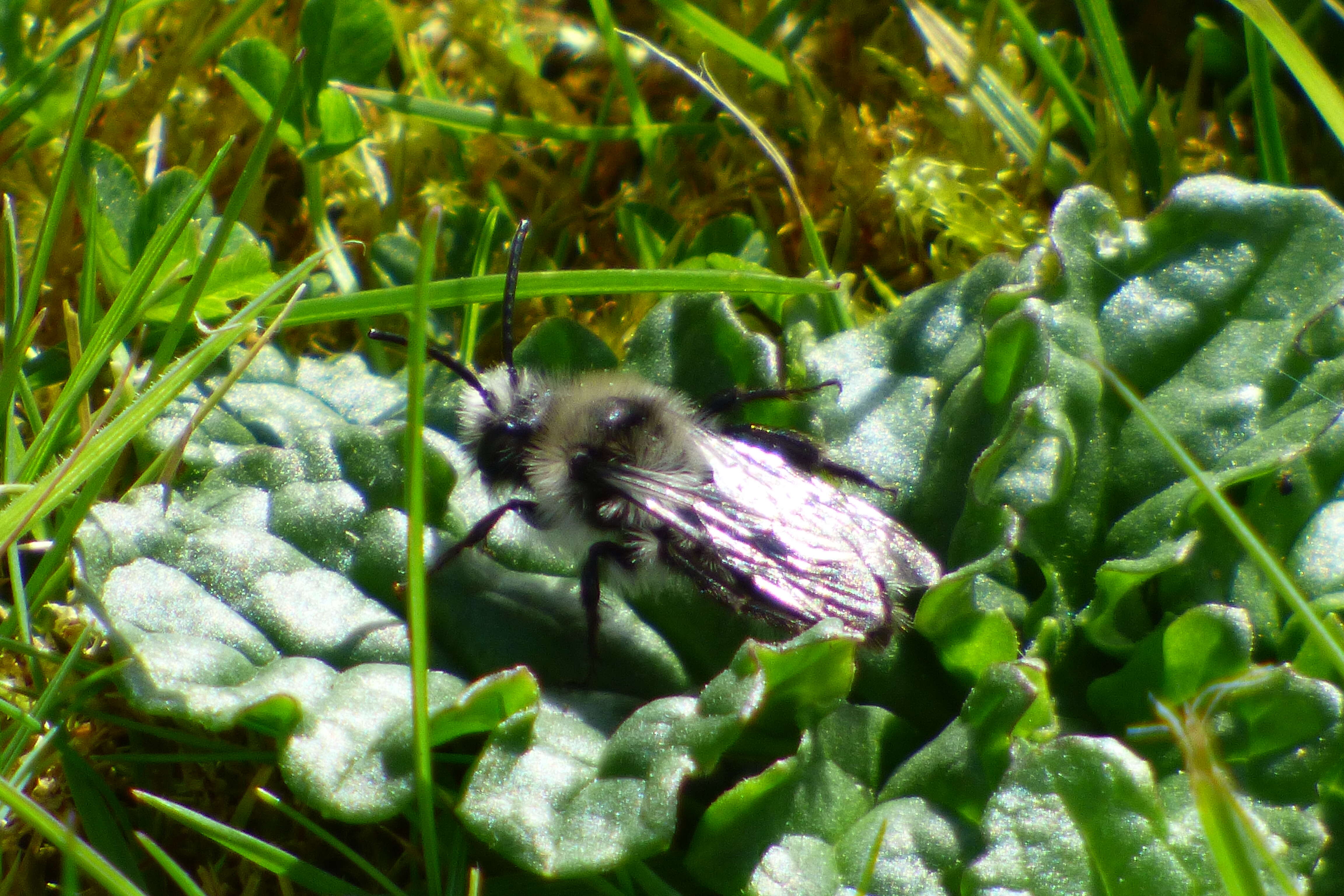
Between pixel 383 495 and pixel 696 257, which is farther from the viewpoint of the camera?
pixel 696 257

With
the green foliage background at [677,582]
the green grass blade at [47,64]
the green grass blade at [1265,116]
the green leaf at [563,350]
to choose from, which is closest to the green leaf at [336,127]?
the green foliage background at [677,582]

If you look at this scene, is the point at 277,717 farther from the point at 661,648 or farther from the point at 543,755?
the point at 661,648

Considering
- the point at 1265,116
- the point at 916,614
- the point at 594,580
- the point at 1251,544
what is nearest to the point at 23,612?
the point at 594,580

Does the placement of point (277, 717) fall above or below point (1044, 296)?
below

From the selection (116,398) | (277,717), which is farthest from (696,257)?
(277,717)

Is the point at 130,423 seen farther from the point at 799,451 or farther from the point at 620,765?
the point at 799,451

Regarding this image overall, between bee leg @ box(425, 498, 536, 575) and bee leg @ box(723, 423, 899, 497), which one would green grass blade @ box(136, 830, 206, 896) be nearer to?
bee leg @ box(425, 498, 536, 575)

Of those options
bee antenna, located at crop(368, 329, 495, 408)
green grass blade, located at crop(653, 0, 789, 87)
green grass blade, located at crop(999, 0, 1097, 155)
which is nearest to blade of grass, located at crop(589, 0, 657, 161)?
green grass blade, located at crop(653, 0, 789, 87)
